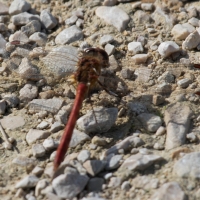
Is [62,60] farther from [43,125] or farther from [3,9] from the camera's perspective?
[3,9]

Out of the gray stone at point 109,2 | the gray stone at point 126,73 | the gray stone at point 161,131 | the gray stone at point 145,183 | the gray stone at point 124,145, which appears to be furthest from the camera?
→ the gray stone at point 109,2

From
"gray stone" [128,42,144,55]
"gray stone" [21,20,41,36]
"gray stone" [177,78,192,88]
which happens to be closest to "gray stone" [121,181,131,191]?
"gray stone" [177,78,192,88]

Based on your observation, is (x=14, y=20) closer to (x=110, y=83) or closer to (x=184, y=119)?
(x=110, y=83)

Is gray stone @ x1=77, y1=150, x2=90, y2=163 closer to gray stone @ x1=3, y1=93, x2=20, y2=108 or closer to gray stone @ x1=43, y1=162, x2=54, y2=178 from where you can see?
gray stone @ x1=43, y1=162, x2=54, y2=178

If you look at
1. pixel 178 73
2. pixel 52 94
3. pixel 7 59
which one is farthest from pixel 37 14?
pixel 178 73

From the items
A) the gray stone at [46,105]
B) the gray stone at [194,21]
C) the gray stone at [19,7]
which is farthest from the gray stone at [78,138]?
the gray stone at [19,7]

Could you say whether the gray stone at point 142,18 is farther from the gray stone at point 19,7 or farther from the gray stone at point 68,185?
the gray stone at point 68,185

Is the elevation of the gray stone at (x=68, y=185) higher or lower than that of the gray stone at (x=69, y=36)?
lower
